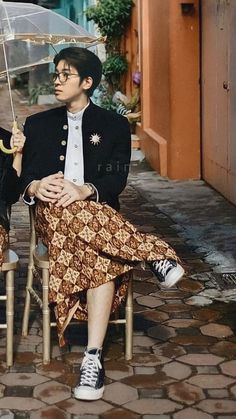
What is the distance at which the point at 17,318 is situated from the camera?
5.39 meters

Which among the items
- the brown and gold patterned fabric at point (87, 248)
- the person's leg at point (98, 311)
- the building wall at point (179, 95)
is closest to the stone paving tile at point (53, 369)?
the brown and gold patterned fabric at point (87, 248)

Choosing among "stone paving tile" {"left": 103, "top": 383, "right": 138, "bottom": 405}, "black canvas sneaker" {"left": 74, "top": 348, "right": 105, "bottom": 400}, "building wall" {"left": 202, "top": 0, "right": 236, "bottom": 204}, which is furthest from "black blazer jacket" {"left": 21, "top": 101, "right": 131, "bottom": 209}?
"building wall" {"left": 202, "top": 0, "right": 236, "bottom": 204}

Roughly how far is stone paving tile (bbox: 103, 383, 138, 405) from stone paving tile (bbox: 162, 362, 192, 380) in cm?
27

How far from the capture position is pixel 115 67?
13859 mm

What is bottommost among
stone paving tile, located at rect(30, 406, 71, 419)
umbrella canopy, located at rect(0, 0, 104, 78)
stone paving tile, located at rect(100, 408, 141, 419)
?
stone paving tile, located at rect(100, 408, 141, 419)

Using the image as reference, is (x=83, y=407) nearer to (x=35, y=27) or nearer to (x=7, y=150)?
(x=7, y=150)

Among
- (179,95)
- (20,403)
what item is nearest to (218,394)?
(20,403)

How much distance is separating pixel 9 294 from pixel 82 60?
1239mm

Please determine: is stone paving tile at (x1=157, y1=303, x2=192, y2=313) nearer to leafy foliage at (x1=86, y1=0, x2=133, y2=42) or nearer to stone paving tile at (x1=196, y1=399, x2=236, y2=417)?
stone paving tile at (x1=196, y1=399, x2=236, y2=417)

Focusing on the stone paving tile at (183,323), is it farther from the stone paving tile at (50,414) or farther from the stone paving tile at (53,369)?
the stone paving tile at (50,414)

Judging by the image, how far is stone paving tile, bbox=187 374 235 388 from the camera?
4.38 metres

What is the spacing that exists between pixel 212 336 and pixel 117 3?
9345 mm

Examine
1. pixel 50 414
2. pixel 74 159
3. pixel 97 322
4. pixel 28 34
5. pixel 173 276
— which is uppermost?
pixel 28 34

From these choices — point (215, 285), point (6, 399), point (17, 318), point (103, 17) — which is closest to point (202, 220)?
point (215, 285)
